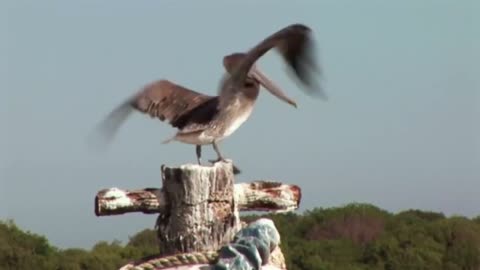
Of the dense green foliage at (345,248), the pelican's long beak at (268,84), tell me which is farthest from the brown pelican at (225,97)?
the dense green foliage at (345,248)

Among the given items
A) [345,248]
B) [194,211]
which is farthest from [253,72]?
[345,248]

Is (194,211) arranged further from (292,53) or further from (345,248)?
(345,248)

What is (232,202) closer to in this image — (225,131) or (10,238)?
(225,131)

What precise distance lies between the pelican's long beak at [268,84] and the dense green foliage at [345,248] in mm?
13005

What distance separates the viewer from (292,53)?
3684 millimetres

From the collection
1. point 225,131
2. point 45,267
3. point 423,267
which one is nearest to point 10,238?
point 45,267

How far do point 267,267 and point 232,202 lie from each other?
29 cm

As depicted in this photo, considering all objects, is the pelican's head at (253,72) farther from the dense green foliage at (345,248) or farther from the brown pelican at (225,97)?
the dense green foliage at (345,248)

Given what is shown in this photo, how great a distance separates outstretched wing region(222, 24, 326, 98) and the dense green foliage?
43.2 feet

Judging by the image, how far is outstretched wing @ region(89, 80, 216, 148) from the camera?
399 cm

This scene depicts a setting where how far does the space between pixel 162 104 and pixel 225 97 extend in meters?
0.33

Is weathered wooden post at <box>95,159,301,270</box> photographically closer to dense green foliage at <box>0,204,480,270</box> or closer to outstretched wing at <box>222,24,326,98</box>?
outstretched wing at <box>222,24,326,98</box>

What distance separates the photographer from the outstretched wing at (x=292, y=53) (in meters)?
3.60

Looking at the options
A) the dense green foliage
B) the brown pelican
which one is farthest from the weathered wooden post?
the dense green foliage
